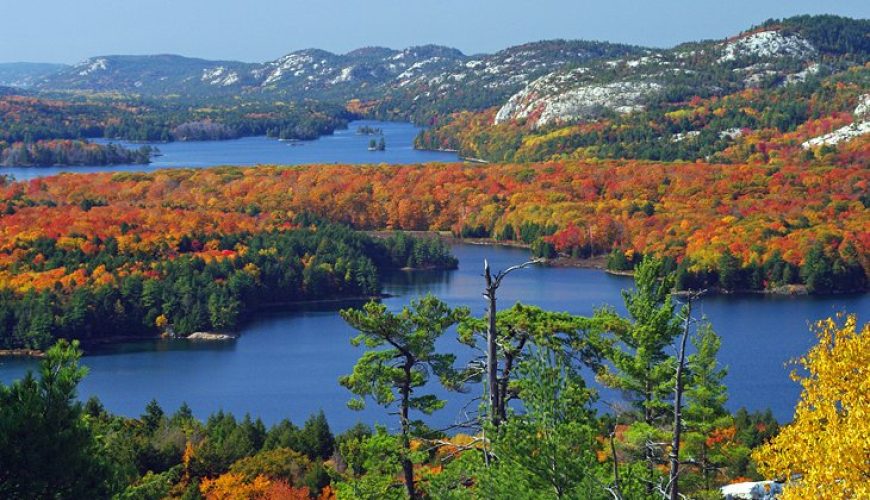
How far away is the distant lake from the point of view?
408ft

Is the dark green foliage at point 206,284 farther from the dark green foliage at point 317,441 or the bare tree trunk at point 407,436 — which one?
the bare tree trunk at point 407,436

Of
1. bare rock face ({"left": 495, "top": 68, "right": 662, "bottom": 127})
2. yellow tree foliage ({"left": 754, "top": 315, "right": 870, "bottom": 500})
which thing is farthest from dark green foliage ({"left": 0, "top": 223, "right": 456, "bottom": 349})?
bare rock face ({"left": 495, "top": 68, "right": 662, "bottom": 127})

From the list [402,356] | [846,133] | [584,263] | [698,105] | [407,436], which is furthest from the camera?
[698,105]

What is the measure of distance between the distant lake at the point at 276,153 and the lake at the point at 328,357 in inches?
2515

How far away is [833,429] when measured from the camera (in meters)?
10.8

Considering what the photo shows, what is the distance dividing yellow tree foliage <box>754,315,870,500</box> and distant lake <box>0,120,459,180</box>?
109 m

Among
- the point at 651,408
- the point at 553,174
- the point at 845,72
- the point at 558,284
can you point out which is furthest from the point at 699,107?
the point at 651,408

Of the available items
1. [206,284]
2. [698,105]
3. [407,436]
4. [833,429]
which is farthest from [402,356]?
[698,105]

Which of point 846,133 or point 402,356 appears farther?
point 846,133

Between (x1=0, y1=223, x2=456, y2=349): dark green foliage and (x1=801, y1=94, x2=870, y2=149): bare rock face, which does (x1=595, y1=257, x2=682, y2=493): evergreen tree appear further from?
(x1=801, y1=94, x2=870, y2=149): bare rock face

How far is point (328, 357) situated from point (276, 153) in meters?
100.0

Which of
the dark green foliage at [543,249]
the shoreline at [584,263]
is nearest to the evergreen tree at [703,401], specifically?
the shoreline at [584,263]

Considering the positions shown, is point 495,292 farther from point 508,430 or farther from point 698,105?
point 698,105

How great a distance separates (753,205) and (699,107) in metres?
41.6
